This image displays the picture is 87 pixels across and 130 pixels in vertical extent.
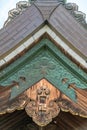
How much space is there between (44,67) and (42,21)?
86cm

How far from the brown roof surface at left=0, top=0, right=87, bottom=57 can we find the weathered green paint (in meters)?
0.32

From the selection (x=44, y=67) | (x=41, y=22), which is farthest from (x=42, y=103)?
(x=41, y=22)

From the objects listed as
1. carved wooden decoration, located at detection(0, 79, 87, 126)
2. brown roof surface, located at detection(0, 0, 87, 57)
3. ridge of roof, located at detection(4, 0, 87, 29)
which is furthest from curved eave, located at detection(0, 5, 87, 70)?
carved wooden decoration, located at detection(0, 79, 87, 126)

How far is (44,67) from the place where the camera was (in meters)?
6.14

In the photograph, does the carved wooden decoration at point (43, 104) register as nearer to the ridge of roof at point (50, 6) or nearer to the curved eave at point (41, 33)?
the curved eave at point (41, 33)

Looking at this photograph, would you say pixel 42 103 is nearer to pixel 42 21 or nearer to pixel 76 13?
pixel 42 21

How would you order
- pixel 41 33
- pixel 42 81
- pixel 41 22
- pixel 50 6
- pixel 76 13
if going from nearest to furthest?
pixel 42 81 → pixel 41 33 → pixel 41 22 → pixel 50 6 → pixel 76 13

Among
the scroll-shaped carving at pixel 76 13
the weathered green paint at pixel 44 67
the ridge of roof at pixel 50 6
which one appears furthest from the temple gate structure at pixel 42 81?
the scroll-shaped carving at pixel 76 13

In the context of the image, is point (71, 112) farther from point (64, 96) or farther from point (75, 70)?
point (75, 70)

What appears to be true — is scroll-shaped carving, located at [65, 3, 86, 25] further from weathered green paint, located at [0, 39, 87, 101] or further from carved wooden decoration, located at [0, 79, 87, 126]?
carved wooden decoration, located at [0, 79, 87, 126]

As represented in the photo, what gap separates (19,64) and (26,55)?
129 millimetres

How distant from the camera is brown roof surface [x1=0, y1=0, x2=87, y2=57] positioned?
7.02m

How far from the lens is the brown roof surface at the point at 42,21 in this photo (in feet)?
23.0

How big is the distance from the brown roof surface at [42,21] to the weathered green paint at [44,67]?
1.06 ft
